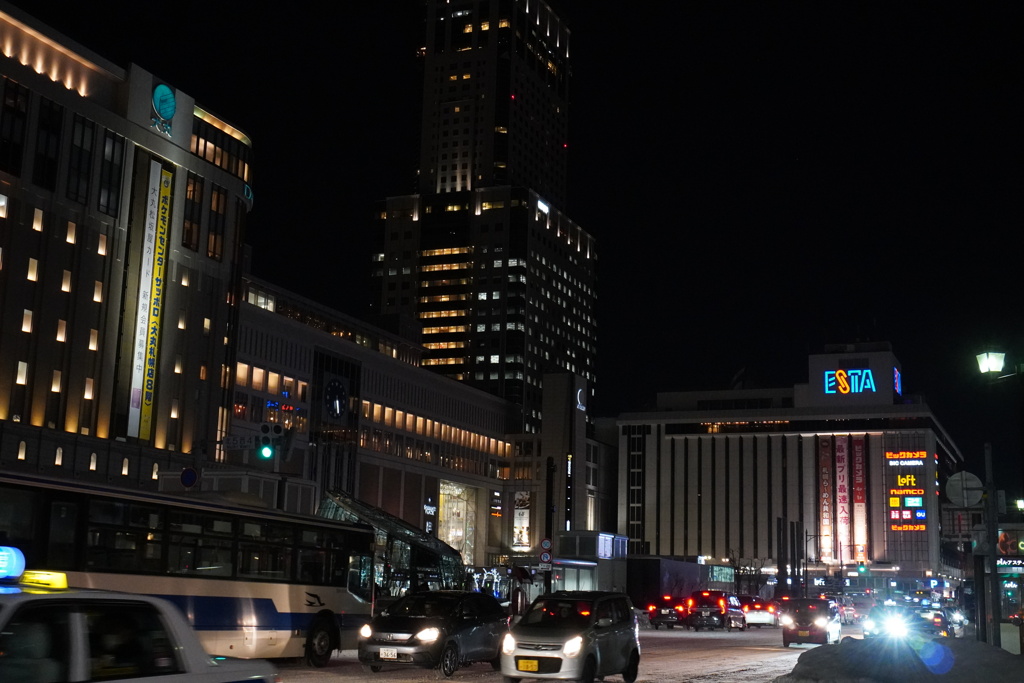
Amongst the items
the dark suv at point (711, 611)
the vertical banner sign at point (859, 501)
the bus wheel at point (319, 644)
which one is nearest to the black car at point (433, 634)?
the bus wheel at point (319, 644)

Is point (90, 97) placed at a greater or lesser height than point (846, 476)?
greater

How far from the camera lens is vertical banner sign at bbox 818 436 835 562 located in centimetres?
13862

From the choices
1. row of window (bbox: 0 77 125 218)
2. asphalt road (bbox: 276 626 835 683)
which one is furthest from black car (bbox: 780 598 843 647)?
row of window (bbox: 0 77 125 218)

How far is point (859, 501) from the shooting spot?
453 feet

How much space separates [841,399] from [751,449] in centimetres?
1356

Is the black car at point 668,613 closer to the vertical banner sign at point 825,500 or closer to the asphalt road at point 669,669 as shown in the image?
the asphalt road at point 669,669

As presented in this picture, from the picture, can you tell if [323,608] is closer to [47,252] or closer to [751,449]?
[47,252]

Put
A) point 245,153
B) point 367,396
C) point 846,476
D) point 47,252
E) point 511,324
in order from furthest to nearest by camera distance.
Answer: point 511,324, point 846,476, point 367,396, point 245,153, point 47,252

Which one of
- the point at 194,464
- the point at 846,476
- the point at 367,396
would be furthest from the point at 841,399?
the point at 194,464

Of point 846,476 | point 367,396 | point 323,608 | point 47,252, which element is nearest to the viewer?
point 323,608

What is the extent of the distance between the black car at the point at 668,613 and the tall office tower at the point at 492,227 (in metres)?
112

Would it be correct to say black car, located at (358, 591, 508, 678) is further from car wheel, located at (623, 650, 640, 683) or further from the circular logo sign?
the circular logo sign

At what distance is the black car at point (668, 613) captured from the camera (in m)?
52.4

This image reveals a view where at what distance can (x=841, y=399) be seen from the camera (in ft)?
471
